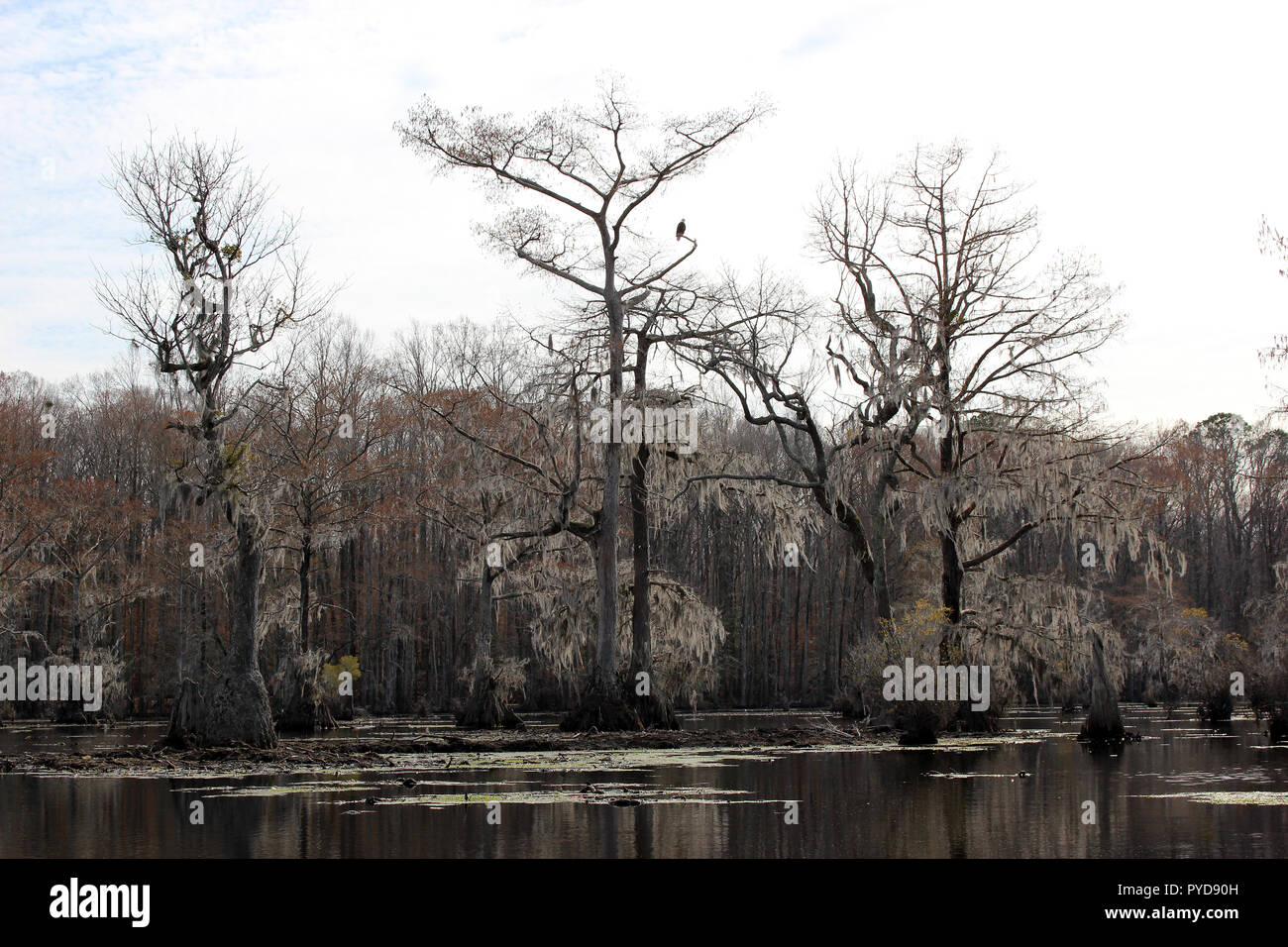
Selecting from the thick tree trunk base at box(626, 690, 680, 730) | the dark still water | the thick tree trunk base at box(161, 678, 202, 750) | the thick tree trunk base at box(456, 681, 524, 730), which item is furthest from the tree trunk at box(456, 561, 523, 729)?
the thick tree trunk base at box(161, 678, 202, 750)

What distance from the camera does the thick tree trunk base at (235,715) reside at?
19.2 metres

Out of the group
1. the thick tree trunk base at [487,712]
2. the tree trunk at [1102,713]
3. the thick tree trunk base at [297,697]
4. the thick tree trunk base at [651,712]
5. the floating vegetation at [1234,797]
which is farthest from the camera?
the thick tree trunk base at [297,697]

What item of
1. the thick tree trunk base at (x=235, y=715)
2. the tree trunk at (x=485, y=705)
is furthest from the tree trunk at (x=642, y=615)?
the thick tree trunk base at (x=235, y=715)

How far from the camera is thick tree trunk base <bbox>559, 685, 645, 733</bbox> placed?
25859mm

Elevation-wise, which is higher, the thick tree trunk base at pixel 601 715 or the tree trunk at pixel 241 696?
the tree trunk at pixel 241 696

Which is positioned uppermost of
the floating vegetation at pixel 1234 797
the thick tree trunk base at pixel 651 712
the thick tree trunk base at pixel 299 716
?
the floating vegetation at pixel 1234 797

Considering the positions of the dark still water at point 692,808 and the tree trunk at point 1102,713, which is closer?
the dark still water at point 692,808

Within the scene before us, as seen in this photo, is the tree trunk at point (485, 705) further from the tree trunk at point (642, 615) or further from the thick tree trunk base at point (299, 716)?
the tree trunk at point (642, 615)

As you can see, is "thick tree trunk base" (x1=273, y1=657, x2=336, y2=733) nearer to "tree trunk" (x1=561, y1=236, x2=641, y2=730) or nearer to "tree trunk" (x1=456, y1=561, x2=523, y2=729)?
"tree trunk" (x1=456, y1=561, x2=523, y2=729)

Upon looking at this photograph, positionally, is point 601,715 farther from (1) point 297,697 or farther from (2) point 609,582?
(1) point 297,697

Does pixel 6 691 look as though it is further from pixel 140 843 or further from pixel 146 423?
pixel 140 843

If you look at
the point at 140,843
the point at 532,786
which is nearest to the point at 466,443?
the point at 532,786

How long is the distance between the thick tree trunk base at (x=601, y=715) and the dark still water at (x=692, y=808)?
5.78 m

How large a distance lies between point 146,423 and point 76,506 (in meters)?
9.98
